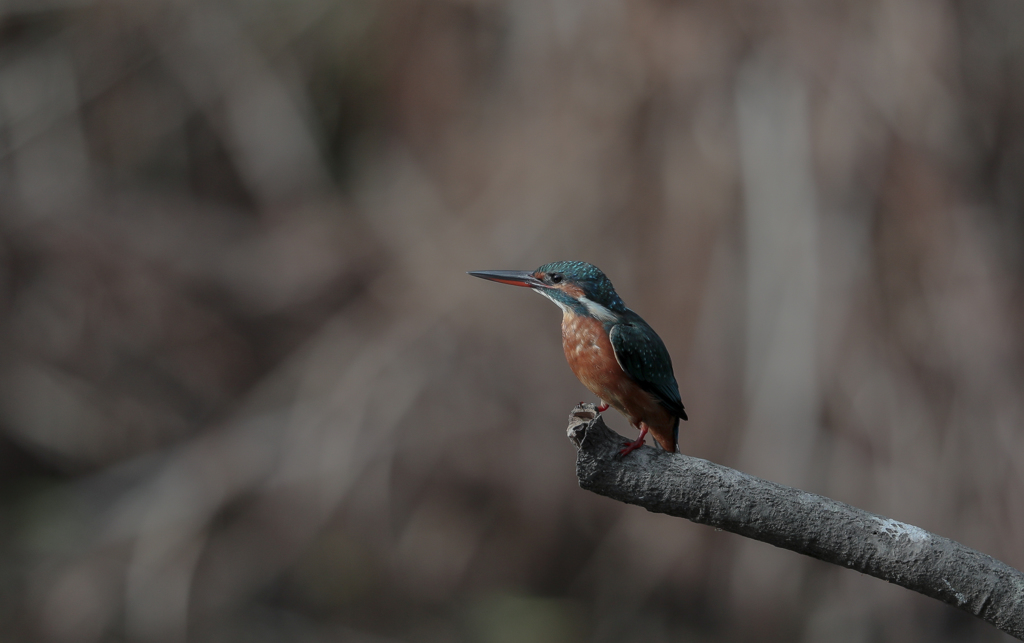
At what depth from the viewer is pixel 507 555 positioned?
3.37 metres

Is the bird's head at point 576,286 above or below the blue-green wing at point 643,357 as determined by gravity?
above

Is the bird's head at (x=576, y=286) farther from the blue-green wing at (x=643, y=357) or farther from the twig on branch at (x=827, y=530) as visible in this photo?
the twig on branch at (x=827, y=530)

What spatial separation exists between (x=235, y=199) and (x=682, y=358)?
2.29 metres

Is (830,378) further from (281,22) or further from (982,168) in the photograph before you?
(281,22)

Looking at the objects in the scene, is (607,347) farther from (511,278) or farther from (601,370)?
(511,278)

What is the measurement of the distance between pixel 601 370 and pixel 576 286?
9 cm

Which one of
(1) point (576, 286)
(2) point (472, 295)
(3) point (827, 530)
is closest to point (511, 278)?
(1) point (576, 286)

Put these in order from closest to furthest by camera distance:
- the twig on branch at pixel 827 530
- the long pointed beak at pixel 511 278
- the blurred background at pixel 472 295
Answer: the twig on branch at pixel 827 530 < the long pointed beak at pixel 511 278 < the blurred background at pixel 472 295

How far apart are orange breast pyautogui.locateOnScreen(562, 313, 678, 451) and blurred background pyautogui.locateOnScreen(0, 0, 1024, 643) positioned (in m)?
1.93

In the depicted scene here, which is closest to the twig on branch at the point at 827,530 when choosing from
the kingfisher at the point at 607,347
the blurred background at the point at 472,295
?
→ the kingfisher at the point at 607,347

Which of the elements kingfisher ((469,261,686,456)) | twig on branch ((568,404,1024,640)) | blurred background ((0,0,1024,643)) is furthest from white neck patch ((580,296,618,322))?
blurred background ((0,0,1024,643))

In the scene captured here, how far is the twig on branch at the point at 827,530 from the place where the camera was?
1.78 ft

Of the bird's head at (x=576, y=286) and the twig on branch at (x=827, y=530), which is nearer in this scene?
the twig on branch at (x=827, y=530)

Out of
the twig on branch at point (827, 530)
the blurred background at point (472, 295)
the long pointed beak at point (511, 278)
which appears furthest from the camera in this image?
the blurred background at point (472, 295)
